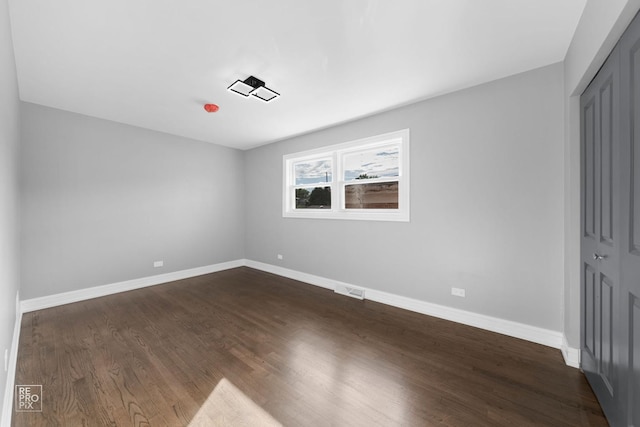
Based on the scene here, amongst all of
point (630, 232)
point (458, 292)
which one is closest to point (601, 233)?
point (630, 232)

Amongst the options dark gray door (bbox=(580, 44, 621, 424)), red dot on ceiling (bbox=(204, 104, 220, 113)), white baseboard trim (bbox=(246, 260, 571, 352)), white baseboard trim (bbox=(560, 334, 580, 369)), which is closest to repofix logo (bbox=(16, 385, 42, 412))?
red dot on ceiling (bbox=(204, 104, 220, 113))

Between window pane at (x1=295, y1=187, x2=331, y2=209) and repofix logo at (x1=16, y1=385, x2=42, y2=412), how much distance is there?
3.49 m

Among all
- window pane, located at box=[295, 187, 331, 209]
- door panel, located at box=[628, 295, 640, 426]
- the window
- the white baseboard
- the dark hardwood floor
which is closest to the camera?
door panel, located at box=[628, 295, 640, 426]

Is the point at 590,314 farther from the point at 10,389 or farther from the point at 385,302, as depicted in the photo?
the point at 10,389

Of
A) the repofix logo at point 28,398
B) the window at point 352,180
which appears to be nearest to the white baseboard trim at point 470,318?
the window at point 352,180

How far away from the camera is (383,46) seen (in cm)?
204

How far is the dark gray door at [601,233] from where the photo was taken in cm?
139

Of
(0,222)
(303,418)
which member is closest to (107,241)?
(0,222)

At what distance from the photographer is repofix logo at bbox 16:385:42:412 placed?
1617 mm

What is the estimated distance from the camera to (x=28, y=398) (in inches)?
67.2

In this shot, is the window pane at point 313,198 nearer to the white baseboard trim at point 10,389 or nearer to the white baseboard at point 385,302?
the white baseboard at point 385,302

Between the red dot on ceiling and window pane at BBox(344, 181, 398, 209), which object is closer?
the red dot on ceiling

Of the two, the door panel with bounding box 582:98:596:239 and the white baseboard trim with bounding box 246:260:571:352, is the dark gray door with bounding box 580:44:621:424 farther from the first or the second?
the white baseboard trim with bounding box 246:260:571:352

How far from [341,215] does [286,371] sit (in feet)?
7.78
